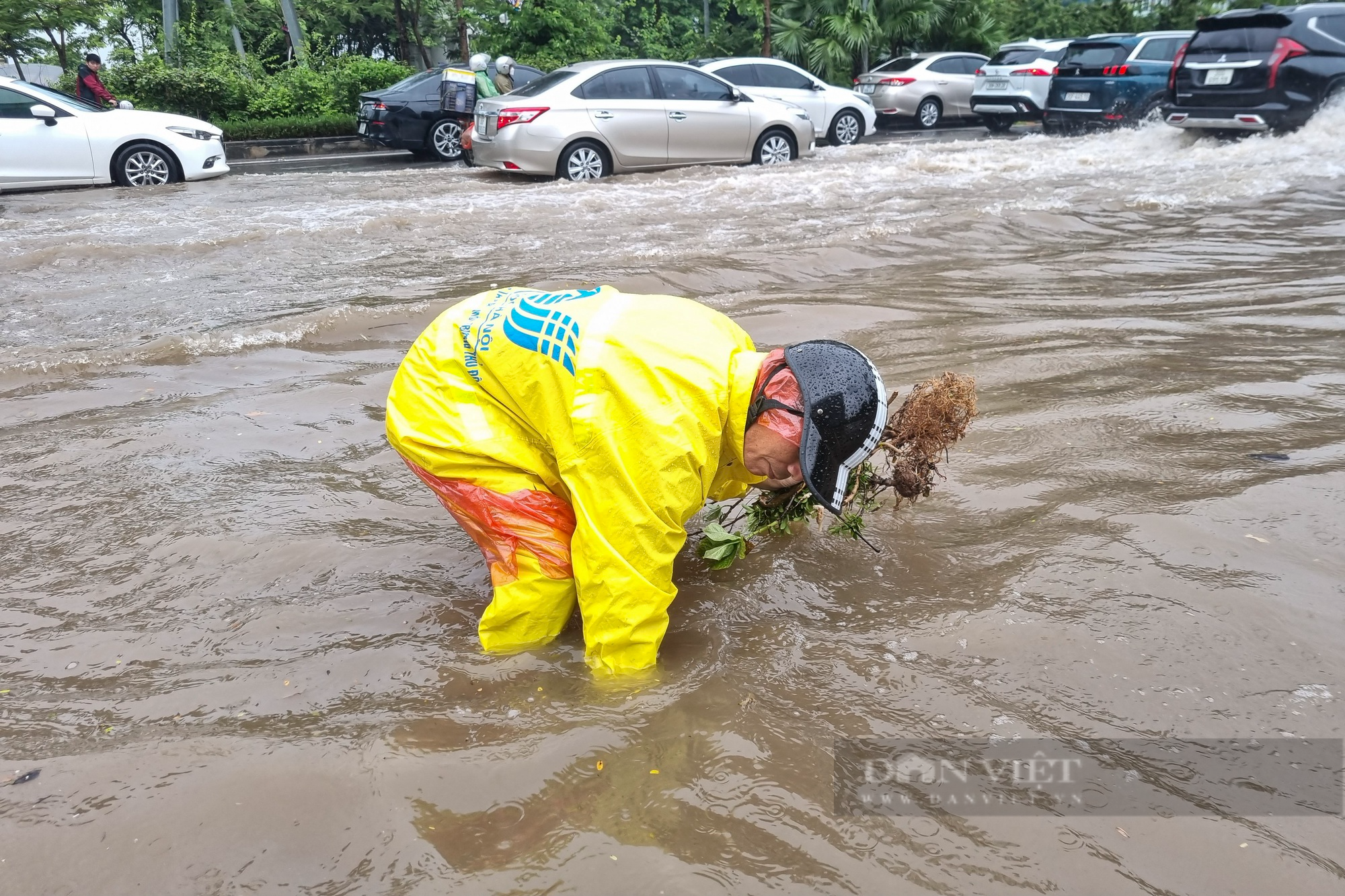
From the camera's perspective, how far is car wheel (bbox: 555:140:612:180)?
473 inches

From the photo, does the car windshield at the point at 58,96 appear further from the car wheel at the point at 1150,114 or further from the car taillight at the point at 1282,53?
the car wheel at the point at 1150,114

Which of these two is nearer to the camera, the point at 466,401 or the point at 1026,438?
the point at 466,401

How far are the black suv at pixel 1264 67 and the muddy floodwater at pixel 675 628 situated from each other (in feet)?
21.3

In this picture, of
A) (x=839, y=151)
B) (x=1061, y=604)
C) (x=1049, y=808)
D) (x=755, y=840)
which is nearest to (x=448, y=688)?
(x=755, y=840)

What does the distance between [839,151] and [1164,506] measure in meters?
12.4

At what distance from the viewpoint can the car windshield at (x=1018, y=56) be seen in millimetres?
17219

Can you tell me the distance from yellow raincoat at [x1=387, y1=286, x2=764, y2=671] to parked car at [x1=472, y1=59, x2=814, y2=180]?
9651 mm

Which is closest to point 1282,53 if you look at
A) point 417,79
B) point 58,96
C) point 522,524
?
point 417,79

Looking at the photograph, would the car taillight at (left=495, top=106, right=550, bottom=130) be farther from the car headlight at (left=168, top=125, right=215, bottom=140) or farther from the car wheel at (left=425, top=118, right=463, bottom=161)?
the car headlight at (left=168, top=125, right=215, bottom=140)

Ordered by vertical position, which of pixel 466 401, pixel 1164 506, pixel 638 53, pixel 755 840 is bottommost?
pixel 755 840

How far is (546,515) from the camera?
2549 millimetres

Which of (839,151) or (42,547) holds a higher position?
(839,151)

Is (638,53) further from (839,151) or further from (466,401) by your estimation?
(466,401)

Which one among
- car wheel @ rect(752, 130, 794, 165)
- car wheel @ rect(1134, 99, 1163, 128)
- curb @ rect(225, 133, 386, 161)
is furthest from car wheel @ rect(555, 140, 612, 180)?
car wheel @ rect(1134, 99, 1163, 128)
